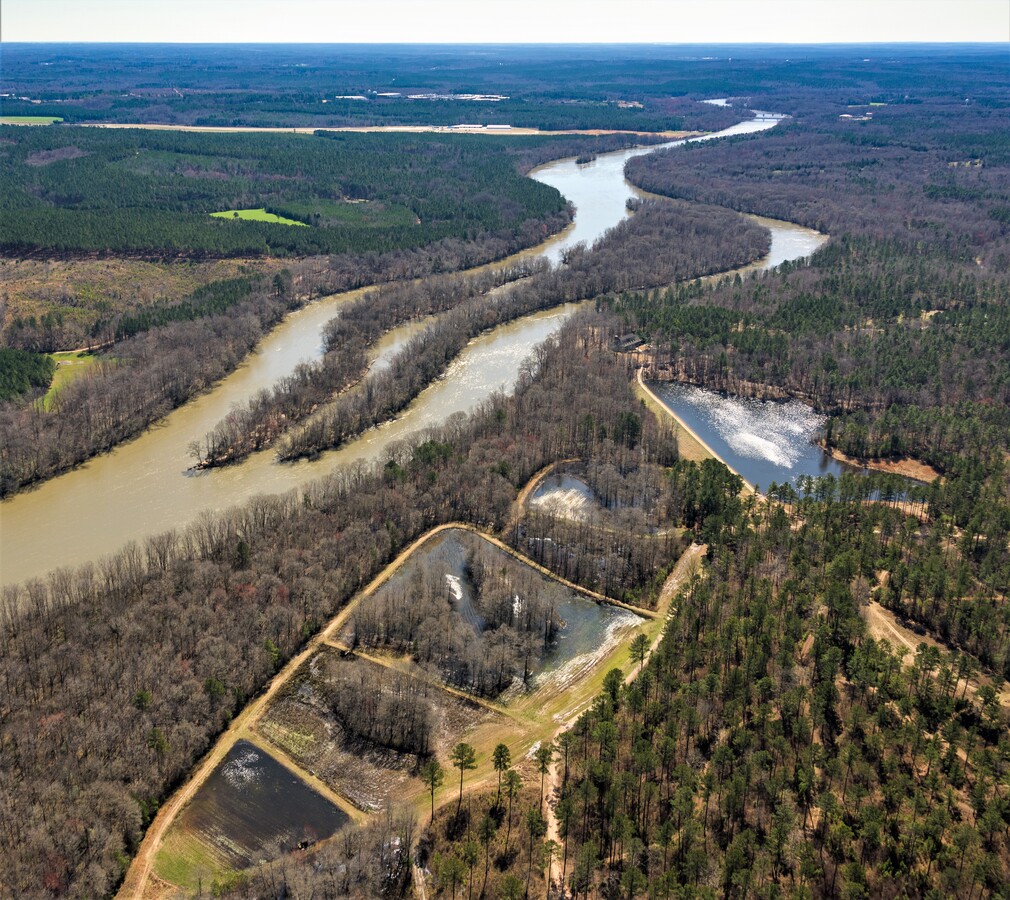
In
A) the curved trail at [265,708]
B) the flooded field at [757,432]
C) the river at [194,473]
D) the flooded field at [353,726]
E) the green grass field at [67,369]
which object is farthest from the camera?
the green grass field at [67,369]

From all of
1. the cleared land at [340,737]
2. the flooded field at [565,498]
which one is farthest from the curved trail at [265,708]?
the flooded field at [565,498]

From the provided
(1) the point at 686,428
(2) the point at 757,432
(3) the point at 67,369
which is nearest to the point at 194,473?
(3) the point at 67,369

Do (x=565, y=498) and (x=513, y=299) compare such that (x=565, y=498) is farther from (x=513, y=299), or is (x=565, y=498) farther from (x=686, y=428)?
(x=513, y=299)

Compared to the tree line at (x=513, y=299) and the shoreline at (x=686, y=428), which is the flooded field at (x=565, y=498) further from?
the tree line at (x=513, y=299)

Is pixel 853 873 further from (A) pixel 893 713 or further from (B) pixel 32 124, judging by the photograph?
(B) pixel 32 124

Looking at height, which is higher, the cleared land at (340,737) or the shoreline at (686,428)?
the shoreline at (686,428)

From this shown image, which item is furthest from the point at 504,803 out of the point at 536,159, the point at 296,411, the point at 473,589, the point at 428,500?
the point at 536,159
